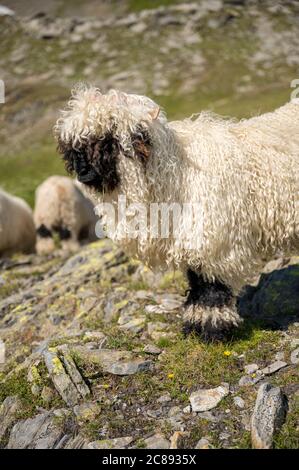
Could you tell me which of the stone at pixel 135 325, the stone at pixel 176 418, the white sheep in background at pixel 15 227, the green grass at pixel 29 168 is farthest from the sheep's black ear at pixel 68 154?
the green grass at pixel 29 168

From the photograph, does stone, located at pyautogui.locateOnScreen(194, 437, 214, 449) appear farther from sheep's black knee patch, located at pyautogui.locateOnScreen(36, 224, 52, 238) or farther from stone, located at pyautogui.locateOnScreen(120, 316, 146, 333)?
sheep's black knee patch, located at pyautogui.locateOnScreen(36, 224, 52, 238)

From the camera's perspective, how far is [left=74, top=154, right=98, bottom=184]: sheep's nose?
637 centimetres

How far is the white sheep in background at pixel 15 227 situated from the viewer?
14.7m

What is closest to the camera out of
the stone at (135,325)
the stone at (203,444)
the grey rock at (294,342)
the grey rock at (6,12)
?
the stone at (203,444)

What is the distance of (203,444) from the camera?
551cm

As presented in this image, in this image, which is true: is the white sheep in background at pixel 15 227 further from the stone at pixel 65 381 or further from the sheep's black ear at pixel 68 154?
the sheep's black ear at pixel 68 154

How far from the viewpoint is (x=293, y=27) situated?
53.3 m

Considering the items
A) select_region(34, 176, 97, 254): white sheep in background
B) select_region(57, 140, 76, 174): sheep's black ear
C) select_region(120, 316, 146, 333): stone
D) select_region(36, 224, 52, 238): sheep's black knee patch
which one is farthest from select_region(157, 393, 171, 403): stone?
select_region(36, 224, 52, 238): sheep's black knee patch

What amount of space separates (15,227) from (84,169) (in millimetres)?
9250

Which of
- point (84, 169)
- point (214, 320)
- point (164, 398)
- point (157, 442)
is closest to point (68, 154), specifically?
point (84, 169)

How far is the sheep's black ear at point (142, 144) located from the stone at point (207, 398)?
287 cm

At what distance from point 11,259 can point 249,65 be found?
3942 centimetres

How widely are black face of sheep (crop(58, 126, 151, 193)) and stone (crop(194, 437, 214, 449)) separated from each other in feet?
10.2

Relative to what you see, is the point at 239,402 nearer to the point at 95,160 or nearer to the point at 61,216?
the point at 95,160
